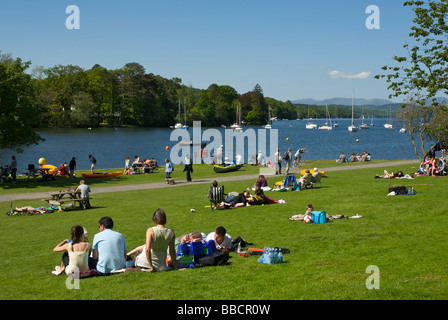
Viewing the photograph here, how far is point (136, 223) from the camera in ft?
52.6

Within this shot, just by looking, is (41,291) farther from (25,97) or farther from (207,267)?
(25,97)

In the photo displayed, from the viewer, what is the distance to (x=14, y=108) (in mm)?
30391

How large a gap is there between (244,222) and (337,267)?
20.8ft

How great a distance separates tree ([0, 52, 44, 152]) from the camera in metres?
29.7

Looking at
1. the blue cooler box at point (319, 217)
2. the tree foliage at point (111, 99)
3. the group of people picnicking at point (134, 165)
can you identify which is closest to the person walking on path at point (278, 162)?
the group of people picnicking at point (134, 165)

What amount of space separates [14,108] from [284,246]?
84.3 feet

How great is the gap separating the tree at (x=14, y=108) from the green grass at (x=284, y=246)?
373 inches

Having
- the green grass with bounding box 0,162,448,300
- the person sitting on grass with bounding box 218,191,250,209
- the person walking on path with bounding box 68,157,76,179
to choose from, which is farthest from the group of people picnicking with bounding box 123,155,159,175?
the person sitting on grass with bounding box 218,191,250,209

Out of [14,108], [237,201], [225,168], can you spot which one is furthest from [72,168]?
[237,201]

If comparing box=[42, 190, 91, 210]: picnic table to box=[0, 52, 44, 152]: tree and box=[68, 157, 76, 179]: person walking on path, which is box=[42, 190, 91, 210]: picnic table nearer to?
box=[68, 157, 76, 179]: person walking on path

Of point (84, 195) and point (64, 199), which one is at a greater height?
point (84, 195)

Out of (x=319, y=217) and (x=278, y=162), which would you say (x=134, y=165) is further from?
(x=319, y=217)

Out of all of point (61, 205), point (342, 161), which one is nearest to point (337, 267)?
point (61, 205)

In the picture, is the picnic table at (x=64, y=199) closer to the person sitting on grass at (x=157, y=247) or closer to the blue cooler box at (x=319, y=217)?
the blue cooler box at (x=319, y=217)
